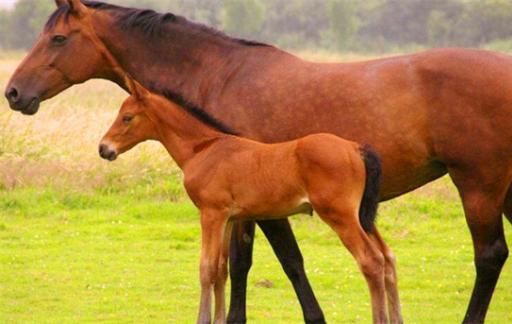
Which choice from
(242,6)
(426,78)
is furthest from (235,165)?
(242,6)

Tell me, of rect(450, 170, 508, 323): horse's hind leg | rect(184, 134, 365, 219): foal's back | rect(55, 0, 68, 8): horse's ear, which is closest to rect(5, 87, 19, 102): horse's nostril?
rect(55, 0, 68, 8): horse's ear

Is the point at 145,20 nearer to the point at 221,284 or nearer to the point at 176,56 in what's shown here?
the point at 176,56

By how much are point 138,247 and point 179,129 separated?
4.51 m

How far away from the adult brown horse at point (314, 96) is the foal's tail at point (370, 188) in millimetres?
775

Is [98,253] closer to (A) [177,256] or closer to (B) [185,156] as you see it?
(A) [177,256]

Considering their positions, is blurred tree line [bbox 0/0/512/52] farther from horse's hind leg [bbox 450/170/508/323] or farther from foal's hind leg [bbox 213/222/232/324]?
foal's hind leg [bbox 213/222/232/324]

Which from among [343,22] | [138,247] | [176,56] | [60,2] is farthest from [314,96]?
[343,22]

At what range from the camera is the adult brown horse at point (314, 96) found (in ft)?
26.7

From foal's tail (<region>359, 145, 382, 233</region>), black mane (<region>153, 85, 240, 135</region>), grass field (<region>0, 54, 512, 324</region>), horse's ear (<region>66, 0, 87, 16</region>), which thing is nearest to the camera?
foal's tail (<region>359, 145, 382, 233</region>)

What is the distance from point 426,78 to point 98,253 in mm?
4850

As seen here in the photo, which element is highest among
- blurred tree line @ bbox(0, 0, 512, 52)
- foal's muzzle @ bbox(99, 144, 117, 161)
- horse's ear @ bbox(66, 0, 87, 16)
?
blurred tree line @ bbox(0, 0, 512, 52)

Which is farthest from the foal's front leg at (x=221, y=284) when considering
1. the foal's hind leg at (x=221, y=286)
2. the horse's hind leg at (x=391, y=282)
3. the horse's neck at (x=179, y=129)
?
the horse's hind leg at (x=391, y=282)

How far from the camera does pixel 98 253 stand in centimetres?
1195

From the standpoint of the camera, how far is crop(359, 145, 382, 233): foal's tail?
7.37 m
